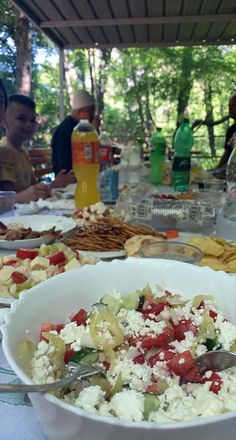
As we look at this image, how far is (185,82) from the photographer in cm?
739

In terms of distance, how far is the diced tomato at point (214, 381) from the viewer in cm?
42

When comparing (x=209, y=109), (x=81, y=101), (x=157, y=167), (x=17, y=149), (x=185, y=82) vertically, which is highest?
(x=185, y=82)

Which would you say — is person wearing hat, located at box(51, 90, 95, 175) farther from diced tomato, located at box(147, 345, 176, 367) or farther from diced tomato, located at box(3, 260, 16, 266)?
diced tomato, located at box(147, 345, 176, 367)

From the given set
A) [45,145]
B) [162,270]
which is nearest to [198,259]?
[162,270]

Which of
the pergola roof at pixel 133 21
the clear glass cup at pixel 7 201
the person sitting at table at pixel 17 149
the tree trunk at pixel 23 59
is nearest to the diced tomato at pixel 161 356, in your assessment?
the clear glass cup at pixel 7 201

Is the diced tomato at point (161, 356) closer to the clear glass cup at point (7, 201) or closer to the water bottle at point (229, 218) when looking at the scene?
the water bottle at point (229, 218)

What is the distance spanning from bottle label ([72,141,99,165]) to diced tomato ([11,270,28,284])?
3.00 ft

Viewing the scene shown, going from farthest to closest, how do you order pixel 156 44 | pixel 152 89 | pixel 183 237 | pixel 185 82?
pixel 152 89
pixel 185 82
pixel 156 44
pixel 183 237

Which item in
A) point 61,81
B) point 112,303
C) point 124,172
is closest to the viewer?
point 112,303

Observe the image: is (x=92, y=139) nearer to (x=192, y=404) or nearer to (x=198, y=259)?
(x=198, y=259)

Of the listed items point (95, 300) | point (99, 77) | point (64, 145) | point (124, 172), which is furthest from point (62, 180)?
point (99, 77)

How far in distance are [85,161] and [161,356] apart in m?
1.25

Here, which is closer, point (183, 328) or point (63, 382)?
point (63, 382)

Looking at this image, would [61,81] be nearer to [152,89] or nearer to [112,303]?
[152,89]
